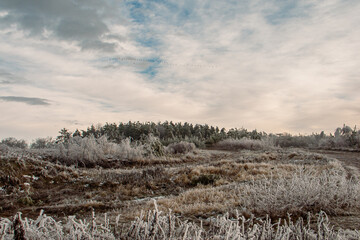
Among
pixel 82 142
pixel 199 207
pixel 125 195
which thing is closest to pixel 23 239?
pixel 199 207

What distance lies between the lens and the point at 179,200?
20.6 feet

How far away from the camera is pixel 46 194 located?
26.6ft

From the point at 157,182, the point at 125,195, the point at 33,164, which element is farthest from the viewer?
the point at 33,164

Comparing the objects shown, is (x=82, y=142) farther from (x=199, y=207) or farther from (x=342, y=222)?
(x=342, y=222)

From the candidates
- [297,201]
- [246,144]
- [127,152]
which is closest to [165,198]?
[297,201]

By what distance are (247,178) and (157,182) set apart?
10.3 feet

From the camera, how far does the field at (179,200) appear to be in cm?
251

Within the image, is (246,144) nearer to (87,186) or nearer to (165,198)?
(87,186)

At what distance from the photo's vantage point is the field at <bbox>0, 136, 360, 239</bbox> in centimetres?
251

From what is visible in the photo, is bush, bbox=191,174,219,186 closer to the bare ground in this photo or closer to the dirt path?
the bare ground

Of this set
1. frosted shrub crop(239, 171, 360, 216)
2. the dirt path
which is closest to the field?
frosted shrub crop(239, 171, 360, 216)

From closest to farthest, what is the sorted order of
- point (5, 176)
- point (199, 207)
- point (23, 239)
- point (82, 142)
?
point (23, 239), point (199, 207), point (5, 176), point (82, 142)

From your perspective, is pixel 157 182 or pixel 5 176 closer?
pixel 5 176

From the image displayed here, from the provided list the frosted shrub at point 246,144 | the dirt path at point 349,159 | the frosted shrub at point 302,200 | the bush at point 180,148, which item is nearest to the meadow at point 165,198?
the frosted shrub at point 302,200
